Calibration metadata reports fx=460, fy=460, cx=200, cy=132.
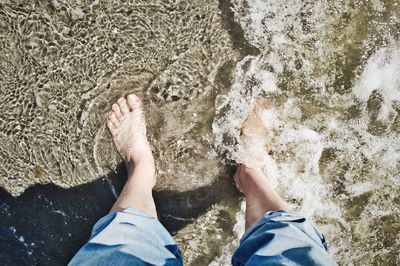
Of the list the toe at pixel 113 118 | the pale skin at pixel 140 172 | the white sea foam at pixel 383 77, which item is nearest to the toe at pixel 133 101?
the pale skin at pixel 140 172

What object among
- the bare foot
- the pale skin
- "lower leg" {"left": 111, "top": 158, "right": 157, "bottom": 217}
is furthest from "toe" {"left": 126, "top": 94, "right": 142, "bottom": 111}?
the bare foot

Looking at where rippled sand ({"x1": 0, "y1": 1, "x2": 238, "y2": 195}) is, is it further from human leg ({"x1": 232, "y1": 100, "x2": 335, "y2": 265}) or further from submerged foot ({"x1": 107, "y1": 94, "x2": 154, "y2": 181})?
human leg ({"x1": 232, "y1": 100, "x2": 335, "y2": 265})

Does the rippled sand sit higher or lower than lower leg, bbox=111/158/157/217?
higher

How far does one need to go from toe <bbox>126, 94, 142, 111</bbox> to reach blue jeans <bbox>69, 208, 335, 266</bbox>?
0.60 m

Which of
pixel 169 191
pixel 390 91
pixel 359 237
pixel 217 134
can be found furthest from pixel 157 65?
pixel 359 237

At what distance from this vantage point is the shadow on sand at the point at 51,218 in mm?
2443

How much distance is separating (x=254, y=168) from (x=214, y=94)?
45 centimetres

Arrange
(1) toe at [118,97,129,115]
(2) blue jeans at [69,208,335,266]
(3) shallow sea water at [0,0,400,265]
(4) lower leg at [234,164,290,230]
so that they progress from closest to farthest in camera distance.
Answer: (2) blue jeans at [69,208,335,266] < (4) lower leg at [234,164,290,230] < (3) shallow sea water at [0,0,400,265] < (1) toe at [118,97,129,115]

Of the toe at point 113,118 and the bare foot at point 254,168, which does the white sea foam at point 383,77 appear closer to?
the bare foot at point 254,168

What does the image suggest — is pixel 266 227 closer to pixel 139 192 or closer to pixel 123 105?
pixel 139 192

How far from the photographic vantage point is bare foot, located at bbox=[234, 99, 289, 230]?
7.63 feet

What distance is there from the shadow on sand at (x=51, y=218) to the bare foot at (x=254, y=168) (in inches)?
17.6

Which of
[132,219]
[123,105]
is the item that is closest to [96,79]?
[123,105]

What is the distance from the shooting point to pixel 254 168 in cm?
245
